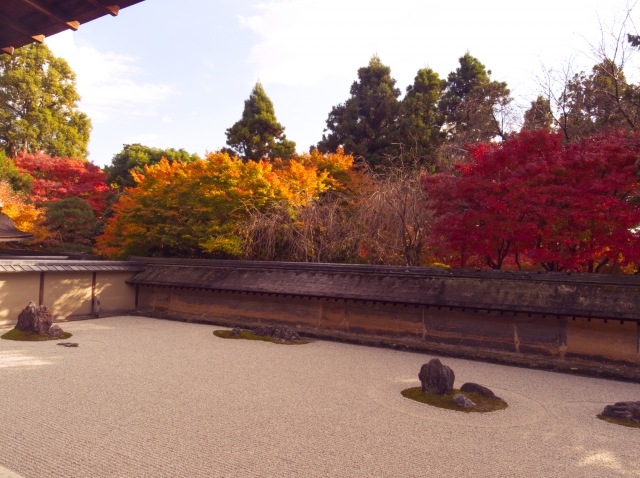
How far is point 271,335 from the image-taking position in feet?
35.6

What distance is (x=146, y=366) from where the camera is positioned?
314 inches

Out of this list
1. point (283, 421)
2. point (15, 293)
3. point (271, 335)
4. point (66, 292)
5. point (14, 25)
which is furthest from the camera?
point (66, 292)

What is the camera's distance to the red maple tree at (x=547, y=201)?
839 centimetres

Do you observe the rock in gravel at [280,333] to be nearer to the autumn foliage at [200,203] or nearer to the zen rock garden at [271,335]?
the zen rock garden at [271,335]

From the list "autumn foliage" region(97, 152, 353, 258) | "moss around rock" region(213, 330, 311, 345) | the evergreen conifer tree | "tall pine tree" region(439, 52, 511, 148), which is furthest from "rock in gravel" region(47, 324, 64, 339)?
the evergreen conifer tree

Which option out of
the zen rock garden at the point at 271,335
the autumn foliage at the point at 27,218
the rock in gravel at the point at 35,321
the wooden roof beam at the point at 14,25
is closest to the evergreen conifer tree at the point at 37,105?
the autumn foliage at the point at 27,218

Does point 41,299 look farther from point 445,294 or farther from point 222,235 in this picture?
Result: point 445,294

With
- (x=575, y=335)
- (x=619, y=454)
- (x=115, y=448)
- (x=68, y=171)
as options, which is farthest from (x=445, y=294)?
(x=68, y=171)

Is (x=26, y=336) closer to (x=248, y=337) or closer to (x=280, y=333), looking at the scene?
(x=248, y=337)

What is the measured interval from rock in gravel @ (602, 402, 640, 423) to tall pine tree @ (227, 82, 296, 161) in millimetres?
25277

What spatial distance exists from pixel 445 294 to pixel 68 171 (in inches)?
1051

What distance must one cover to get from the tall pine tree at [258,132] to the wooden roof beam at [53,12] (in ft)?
86.2

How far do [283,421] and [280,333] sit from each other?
533 centimetres

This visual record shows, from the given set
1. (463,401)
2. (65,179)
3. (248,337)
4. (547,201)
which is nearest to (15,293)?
(248,337)
